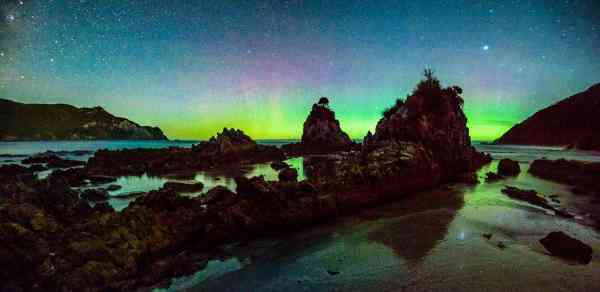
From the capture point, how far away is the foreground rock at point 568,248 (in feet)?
34.0

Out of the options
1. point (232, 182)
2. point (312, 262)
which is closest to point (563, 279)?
point (312, 262)

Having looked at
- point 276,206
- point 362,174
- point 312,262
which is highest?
point 362,174

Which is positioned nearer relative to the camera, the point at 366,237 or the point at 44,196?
the point at 366,237

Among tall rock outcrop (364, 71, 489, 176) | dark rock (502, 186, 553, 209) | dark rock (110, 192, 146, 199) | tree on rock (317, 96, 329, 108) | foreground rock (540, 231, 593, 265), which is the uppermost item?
tree on rock (317, 96, 329, 108)

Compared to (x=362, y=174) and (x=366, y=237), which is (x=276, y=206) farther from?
(x=362, y=174)

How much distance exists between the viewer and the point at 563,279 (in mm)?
8961

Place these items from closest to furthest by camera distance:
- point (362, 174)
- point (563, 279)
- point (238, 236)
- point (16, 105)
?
point (563, 279) → point (238, 236) → point (362, 174) → point (16, 105)

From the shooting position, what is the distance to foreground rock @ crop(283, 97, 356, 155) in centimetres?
9244

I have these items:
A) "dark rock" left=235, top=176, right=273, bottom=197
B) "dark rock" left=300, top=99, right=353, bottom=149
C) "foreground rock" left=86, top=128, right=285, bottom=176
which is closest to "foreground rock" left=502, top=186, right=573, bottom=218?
"dark rock" left=235, top=176, right=273, bottom=197

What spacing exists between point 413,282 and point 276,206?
7947mm

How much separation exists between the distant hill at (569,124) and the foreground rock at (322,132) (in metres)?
70.4

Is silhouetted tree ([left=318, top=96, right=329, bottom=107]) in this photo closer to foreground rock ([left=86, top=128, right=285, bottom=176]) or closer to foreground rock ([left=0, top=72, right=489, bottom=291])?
foreground rock ([left=86, top=128, right=285, bottom=176])

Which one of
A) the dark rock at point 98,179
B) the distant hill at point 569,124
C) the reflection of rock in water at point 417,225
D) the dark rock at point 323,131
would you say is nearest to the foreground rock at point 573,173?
the reflection of rock in water at point 417,225

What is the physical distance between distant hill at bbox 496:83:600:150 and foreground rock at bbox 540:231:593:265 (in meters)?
88.5
